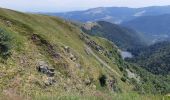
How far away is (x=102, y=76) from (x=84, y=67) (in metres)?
7.55

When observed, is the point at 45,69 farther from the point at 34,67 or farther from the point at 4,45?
the point at 4,45

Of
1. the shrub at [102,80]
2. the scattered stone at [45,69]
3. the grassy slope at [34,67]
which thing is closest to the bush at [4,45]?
the grassy slope at [34,67]

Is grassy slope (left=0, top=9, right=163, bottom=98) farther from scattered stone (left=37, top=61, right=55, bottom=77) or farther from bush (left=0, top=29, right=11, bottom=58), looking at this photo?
bush (left=0, top=29, right=11, bottom=58)

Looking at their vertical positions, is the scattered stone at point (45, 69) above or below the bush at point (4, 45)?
below

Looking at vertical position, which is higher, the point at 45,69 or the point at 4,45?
the point at 4,45

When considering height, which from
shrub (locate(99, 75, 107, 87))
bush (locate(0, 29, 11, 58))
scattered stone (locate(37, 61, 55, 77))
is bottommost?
shrub (locate(99, 75, 107, 87))

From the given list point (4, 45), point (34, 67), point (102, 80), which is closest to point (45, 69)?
point (34, 67)

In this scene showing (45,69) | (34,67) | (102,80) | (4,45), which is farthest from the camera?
(102,80)

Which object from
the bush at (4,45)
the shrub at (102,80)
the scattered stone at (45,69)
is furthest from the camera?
the shrub at (102,80)

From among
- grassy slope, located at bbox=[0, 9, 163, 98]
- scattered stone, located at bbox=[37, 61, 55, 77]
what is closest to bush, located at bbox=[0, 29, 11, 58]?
grassy slope, located at bbox=[0, 9, 163, 98]

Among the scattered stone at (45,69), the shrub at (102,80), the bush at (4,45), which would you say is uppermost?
the bush at (4,45)

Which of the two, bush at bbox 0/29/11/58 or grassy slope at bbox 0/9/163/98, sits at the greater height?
bush at bbox 0/29/11/58

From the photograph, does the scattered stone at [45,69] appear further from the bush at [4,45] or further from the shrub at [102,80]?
the shrub at [102,80]

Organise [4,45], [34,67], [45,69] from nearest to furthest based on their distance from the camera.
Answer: [4,45], [34,67], [45,69]
